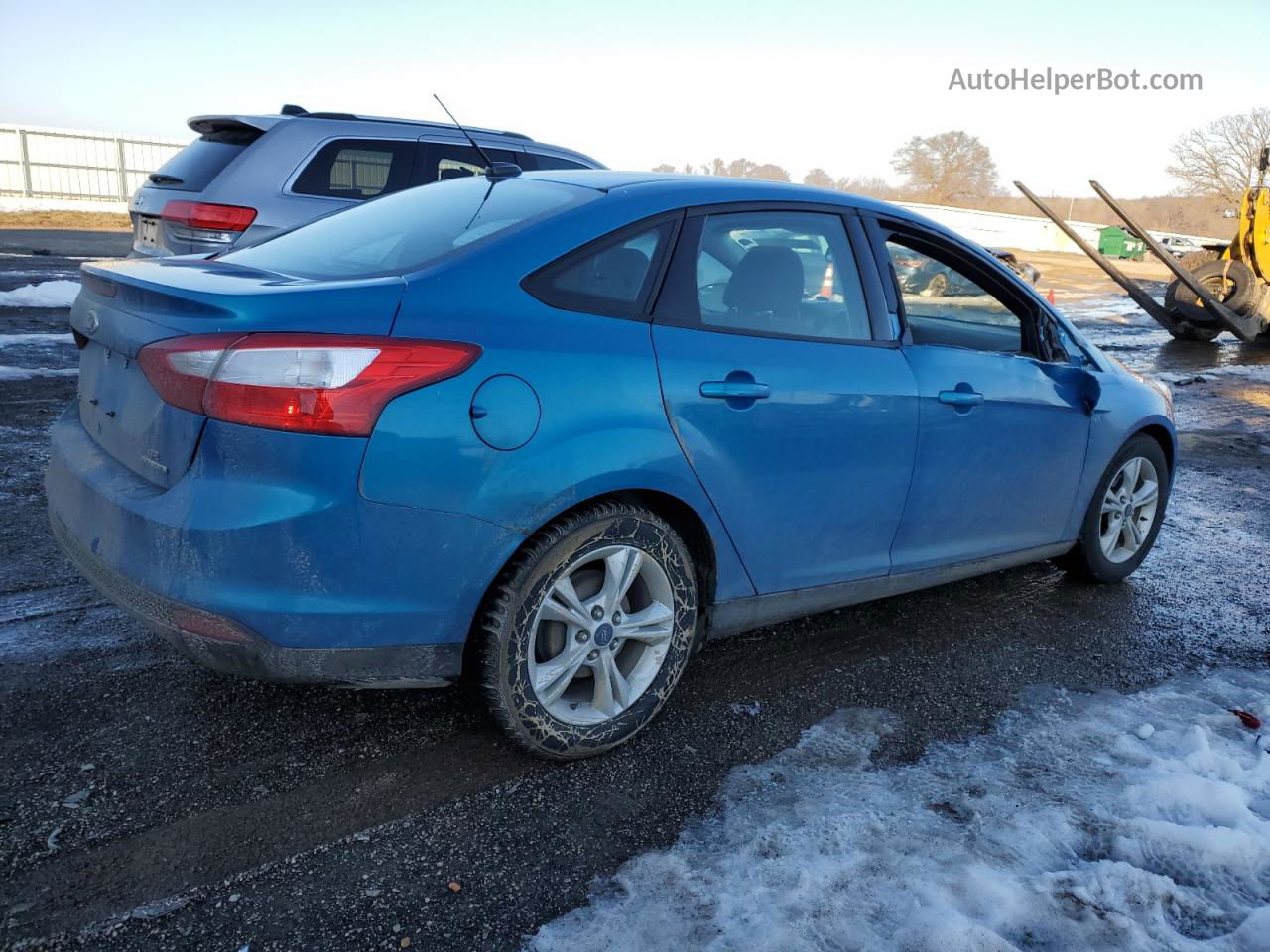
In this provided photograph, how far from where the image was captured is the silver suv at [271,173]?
672 centimetres

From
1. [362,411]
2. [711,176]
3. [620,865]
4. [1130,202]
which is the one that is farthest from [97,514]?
[1130,202]

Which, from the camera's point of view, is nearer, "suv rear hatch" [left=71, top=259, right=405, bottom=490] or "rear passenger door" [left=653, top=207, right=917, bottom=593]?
"suv rear hatch" [left=71, top=259, right=405, bottom=490]

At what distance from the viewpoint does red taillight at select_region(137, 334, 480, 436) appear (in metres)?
2.36

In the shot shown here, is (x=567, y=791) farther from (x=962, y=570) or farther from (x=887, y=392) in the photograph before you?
(x=962, y=570)

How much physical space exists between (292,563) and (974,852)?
1809mm

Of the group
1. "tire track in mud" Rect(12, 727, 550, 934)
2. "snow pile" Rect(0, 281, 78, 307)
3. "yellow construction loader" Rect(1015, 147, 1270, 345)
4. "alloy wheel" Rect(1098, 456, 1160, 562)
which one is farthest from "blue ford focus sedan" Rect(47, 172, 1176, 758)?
"yellow construction loader" Rect(1015, 147, 1270, 345)

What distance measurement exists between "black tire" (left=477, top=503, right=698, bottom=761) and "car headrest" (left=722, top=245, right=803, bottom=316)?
757 millimetres

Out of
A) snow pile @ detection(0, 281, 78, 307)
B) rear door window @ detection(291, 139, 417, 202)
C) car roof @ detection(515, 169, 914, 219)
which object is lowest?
snow pile @ detection(0, 281, 78, 307)

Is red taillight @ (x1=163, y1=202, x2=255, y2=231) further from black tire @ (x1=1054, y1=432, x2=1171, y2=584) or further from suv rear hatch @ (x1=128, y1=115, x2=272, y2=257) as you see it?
black tire @ (x1=1054, y1=432, x2=1171, y2=584)

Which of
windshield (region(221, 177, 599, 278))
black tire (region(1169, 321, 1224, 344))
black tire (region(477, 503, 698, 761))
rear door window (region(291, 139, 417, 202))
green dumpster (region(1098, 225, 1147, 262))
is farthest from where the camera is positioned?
green dumpster (region(1098, 225, 1147, 262))

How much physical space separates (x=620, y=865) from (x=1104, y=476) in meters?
3.04

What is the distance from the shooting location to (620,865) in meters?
2.46

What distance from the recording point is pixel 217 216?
6680 millimetres

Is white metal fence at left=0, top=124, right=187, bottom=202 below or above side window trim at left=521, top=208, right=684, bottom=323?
above
